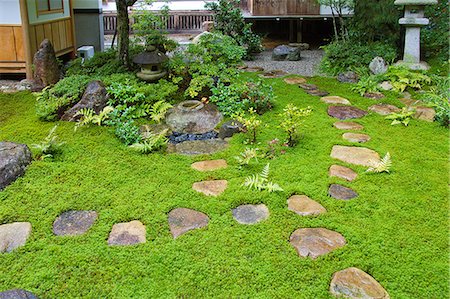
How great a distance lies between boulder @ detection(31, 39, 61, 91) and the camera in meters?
7.91

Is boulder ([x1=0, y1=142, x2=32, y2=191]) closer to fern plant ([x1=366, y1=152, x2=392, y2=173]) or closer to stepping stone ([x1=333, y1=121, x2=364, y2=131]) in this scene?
fern plant ([x1=366, y1=152, x2=392, y2=173])

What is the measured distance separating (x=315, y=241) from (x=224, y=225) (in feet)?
2.58

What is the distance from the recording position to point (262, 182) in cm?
446

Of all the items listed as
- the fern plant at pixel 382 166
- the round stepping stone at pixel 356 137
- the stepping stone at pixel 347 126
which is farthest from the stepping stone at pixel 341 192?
the stepping stone at pixel 347 126

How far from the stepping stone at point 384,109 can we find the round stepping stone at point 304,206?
126 inches

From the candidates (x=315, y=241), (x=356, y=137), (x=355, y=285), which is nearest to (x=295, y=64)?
(x=356, y=137)

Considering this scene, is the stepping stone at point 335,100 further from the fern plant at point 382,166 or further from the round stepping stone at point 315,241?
the round stepping stone at point 315,241

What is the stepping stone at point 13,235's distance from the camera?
3.61 m

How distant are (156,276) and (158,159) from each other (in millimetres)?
2166

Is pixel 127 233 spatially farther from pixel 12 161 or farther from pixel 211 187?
pixel 12 161

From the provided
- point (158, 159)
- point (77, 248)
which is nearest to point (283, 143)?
point (158, 159)

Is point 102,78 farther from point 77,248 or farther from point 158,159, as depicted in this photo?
point 77,248

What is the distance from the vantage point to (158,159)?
522 cm

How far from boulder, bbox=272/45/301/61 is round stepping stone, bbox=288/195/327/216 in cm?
756
